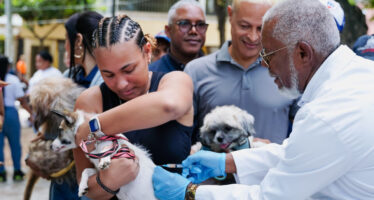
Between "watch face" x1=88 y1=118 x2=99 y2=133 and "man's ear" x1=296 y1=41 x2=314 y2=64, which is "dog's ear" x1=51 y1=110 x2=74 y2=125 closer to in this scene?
"watch face" x1=88 y1=118 x2=99 y2=133

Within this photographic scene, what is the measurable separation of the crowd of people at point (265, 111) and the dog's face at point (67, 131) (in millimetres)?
80

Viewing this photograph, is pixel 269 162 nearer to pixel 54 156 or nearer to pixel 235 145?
pixel 235 145

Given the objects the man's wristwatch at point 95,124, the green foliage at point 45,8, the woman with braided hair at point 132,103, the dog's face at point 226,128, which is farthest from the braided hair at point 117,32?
the green foliage at point 45,8

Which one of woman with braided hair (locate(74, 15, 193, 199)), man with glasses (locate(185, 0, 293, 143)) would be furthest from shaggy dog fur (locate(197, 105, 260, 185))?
woman with braided hair (locate(74, 15, 193, 199))

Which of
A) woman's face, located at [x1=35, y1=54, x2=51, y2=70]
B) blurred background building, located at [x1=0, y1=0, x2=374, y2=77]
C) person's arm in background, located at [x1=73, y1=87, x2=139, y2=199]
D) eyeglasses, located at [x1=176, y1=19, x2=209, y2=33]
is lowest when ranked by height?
blurred background building, located at [x1=0, y1=0, x2=374, y2=77]

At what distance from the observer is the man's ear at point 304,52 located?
195 centimetres

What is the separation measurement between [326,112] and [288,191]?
1.29 ft

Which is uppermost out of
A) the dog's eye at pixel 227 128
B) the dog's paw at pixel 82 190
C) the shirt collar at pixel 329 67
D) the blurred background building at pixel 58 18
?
the shirt collar at pixel 329 67

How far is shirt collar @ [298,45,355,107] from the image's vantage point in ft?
6.21

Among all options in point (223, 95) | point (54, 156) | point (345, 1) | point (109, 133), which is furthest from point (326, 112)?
point (345, 1)

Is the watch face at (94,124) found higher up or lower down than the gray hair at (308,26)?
lower down

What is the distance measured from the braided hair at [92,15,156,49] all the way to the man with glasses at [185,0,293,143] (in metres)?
1.19

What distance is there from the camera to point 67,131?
248cm

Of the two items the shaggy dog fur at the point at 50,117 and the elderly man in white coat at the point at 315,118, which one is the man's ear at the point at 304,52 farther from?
the shaggy dog fur at the point at 50,117
